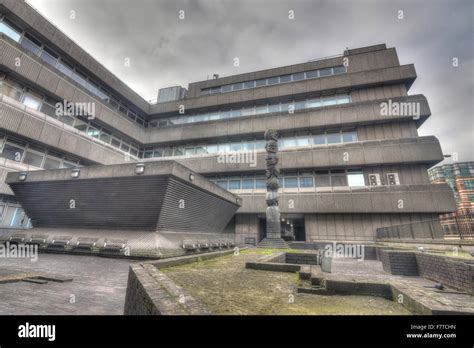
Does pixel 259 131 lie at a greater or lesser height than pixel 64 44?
lesser

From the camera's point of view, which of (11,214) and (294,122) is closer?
(11,214)

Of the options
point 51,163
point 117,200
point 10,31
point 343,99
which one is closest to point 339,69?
point 343,99

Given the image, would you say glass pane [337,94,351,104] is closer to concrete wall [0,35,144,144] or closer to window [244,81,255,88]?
window [244,81,255,88]

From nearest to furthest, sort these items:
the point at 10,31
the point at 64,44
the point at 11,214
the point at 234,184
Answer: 1. the point at 11,214
2. the point at 10,31
3. the point at 64,44
4. the point at 234,184

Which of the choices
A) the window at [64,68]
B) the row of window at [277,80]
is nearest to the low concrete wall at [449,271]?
the row of window at [277,80]

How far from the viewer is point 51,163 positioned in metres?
20.3

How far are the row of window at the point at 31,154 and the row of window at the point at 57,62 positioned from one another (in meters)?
8.35

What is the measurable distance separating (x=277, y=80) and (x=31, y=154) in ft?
96.0

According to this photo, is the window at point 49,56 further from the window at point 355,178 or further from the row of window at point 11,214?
the window at point 355,178

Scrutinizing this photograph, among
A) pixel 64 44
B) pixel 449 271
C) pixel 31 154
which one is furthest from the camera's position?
pixel 64 44

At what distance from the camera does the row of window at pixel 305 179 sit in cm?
2320

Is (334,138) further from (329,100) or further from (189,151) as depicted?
(189,151)

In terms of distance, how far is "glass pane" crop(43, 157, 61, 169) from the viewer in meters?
19.8

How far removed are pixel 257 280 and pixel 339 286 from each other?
1.80 meters
